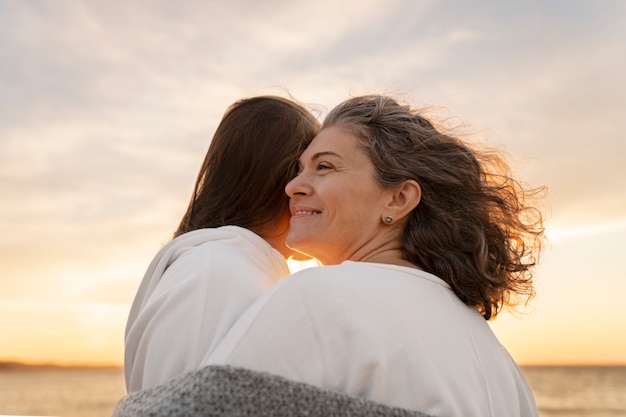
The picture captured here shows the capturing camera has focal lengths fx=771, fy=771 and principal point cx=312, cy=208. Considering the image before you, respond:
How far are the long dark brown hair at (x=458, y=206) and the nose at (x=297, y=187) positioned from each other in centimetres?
18

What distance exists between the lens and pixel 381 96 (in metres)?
2.02

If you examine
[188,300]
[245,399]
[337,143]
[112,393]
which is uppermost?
[337,143]

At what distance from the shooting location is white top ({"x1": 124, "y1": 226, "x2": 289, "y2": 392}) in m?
1.58

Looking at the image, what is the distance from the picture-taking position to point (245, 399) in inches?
46.3

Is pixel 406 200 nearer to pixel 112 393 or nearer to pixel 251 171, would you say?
pixel 251 171

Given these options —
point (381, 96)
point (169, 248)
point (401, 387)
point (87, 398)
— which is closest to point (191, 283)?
point (169, 248)

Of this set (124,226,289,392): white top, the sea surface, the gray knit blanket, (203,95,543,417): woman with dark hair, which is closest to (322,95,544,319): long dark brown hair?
(203,95,543,417): woman with dark hair

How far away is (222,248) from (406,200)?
445mm

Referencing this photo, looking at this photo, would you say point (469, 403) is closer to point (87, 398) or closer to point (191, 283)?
point (191, 283)

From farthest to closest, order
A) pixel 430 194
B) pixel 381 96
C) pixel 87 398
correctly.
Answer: pixel 87 398, pixel 381 96, pixel 430 194

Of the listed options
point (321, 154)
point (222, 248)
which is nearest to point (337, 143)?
point (321, 154)

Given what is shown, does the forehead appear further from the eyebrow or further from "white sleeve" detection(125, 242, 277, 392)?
"white sleeve" detection(125, 242, 277, 392)

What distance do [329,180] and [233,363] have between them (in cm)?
73

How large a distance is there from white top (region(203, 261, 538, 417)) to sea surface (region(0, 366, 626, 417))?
16.2 metres
